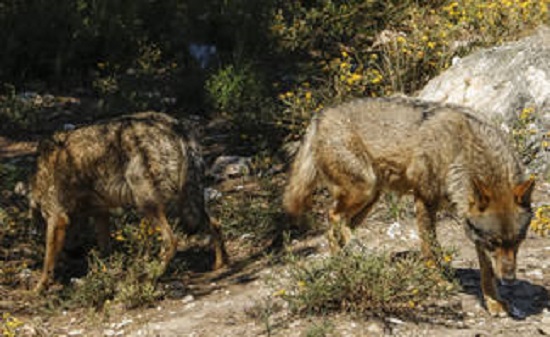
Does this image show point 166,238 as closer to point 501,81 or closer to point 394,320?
point 394,320

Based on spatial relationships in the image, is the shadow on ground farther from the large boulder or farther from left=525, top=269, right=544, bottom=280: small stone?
the large boulder

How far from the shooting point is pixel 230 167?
9.89 m

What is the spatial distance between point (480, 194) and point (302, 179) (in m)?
1.89

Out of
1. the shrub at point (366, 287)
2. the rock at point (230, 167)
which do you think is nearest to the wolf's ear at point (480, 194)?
the shrub at point (366, 287)

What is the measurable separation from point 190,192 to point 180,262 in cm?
86

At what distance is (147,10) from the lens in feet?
41.1

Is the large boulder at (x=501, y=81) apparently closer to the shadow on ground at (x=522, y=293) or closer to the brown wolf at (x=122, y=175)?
the shadow on ground at (x=522, y=293)

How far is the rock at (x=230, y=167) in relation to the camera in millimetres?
9769

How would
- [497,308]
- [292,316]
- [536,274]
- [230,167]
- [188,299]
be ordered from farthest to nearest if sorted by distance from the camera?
[230,167] → [188,299] → [536,274] → [292,316] → [497,308]

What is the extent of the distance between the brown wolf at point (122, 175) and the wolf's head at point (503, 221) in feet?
9.25

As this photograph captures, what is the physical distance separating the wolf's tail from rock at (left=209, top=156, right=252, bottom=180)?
2.07 meters

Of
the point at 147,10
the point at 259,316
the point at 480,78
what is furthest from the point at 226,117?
the point at 259,316

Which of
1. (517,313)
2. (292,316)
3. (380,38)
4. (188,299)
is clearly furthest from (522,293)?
(380,38)

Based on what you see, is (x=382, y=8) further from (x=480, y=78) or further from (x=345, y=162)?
(x=345, y=162)
